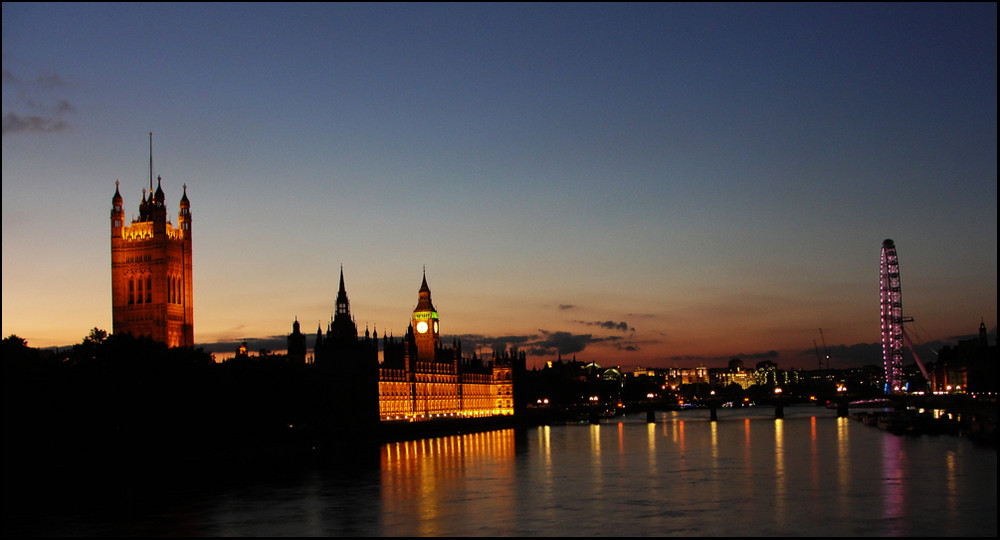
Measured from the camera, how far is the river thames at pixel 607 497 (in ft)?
153

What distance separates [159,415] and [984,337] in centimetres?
16501

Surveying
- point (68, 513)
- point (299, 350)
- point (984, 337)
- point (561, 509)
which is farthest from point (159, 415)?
point (984, 337)

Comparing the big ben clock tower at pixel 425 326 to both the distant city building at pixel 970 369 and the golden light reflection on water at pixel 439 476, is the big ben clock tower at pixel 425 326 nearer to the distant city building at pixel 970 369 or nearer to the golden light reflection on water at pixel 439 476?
the golden light reflection on water at pixel 439 476

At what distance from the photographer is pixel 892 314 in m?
163

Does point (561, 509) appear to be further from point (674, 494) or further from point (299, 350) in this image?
point (299, 350)

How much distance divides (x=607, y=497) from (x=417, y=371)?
97.1m

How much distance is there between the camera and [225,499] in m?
57.4

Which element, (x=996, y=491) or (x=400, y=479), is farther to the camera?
(x=400, y=479)

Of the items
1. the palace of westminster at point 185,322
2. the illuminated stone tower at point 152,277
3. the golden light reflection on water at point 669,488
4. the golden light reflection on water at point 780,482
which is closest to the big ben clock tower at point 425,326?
the palace of westminster at point 185,322

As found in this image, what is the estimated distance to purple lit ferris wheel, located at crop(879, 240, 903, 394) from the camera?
160000 mm

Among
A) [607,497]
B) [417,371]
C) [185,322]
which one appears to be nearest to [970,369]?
[417,371]

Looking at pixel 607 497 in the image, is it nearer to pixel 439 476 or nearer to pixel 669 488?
pixel 669 488

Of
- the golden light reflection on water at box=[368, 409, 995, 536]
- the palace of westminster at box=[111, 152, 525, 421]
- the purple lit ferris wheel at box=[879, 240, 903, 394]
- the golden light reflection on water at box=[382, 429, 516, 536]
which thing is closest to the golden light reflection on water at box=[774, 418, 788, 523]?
the golden light reflection on water at box=[368, 409, 995, 536]

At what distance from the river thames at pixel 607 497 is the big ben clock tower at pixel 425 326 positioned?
7526cm
